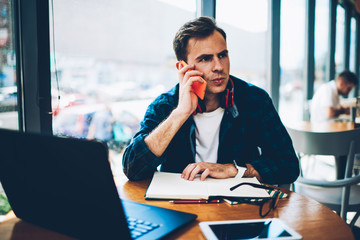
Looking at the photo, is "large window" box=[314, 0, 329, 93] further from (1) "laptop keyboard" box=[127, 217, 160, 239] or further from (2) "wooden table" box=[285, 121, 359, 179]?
(1) "laptop keyboard" box=[127, 217, 160, 239]

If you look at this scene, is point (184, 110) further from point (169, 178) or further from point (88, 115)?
point (88, 115)

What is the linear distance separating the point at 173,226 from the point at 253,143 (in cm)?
95

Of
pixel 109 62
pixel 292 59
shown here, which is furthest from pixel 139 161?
pixel 292 59

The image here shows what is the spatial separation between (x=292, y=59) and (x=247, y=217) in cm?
401

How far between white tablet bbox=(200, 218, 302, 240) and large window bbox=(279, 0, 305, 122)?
3065 millimetres

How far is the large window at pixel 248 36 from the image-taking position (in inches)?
123

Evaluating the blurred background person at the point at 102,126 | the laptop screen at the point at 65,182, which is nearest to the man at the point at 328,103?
the blurred background person at the point at 102,126

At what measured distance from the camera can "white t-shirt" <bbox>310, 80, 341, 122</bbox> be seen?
403 centimetres

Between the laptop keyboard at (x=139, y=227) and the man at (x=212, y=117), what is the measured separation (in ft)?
1.92

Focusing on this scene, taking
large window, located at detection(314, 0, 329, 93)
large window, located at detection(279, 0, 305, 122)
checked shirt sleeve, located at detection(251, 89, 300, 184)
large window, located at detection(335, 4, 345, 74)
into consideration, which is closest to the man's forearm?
checked shirt sleeve, located at detection(251, 89, 300, 184)

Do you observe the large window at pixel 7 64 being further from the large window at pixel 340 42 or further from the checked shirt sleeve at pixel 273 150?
the large window at pixel 340 42

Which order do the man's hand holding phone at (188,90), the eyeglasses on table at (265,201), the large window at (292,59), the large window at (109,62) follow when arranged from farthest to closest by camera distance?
1. the large window at (292,59)
2. the large window at (109,62)
3. the man's hand holding phone at (188,90)
4. the eyeglasses on table at (265,201)

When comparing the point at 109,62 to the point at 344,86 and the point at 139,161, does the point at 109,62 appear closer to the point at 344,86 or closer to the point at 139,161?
the point at 139,161

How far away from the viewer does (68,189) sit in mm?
688
